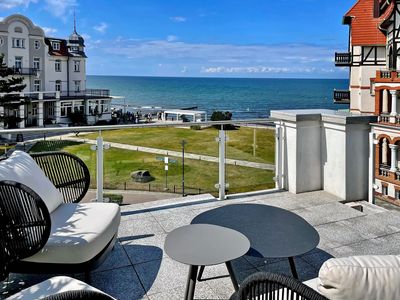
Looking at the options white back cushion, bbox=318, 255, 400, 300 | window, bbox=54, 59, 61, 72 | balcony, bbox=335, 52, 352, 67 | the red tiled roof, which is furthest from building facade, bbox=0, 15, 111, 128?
white back cushion, bbox=318, 255, 400, 300

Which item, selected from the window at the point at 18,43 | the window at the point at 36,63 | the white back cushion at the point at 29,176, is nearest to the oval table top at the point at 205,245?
the white back cushion at the point at 29,176

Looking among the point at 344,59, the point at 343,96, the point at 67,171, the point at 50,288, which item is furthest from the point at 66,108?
the point at 50,288

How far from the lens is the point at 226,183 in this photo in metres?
4.47

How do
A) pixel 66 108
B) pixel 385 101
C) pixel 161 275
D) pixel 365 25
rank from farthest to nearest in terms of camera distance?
pixel 66 108 < pixel 365 25 < pixel 385 101 < pixel 161 275

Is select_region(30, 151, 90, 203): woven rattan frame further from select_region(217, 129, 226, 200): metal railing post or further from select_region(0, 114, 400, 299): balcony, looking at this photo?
select_region(217, 129, 226, 200): metal railing post

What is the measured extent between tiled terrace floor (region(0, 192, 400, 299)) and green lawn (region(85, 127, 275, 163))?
0.53m

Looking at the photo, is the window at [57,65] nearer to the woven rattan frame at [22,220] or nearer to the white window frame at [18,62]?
the white window frame at [18,62]

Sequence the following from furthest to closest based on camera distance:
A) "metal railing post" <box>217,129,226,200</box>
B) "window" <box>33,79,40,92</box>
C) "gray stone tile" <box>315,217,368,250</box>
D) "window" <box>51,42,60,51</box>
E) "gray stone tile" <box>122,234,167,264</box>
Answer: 1. "window" <box>51,42,60,51</box>
2. "window" <box>33,79,40,92</box>
3. "metal railing post" <box>217,129,226,200</box>
4. "gray stone tile" <box>315,217,368,250</box>
5. "gray stone tile" <box>122,234,167,264</box>

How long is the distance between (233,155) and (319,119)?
3.68 ft

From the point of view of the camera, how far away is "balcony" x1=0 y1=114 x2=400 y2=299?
2629mm

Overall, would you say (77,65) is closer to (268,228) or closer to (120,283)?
(120,283)

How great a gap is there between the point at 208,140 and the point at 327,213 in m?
1.57

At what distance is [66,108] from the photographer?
115 ft

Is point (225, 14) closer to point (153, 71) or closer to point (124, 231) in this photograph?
point (153, 71)
